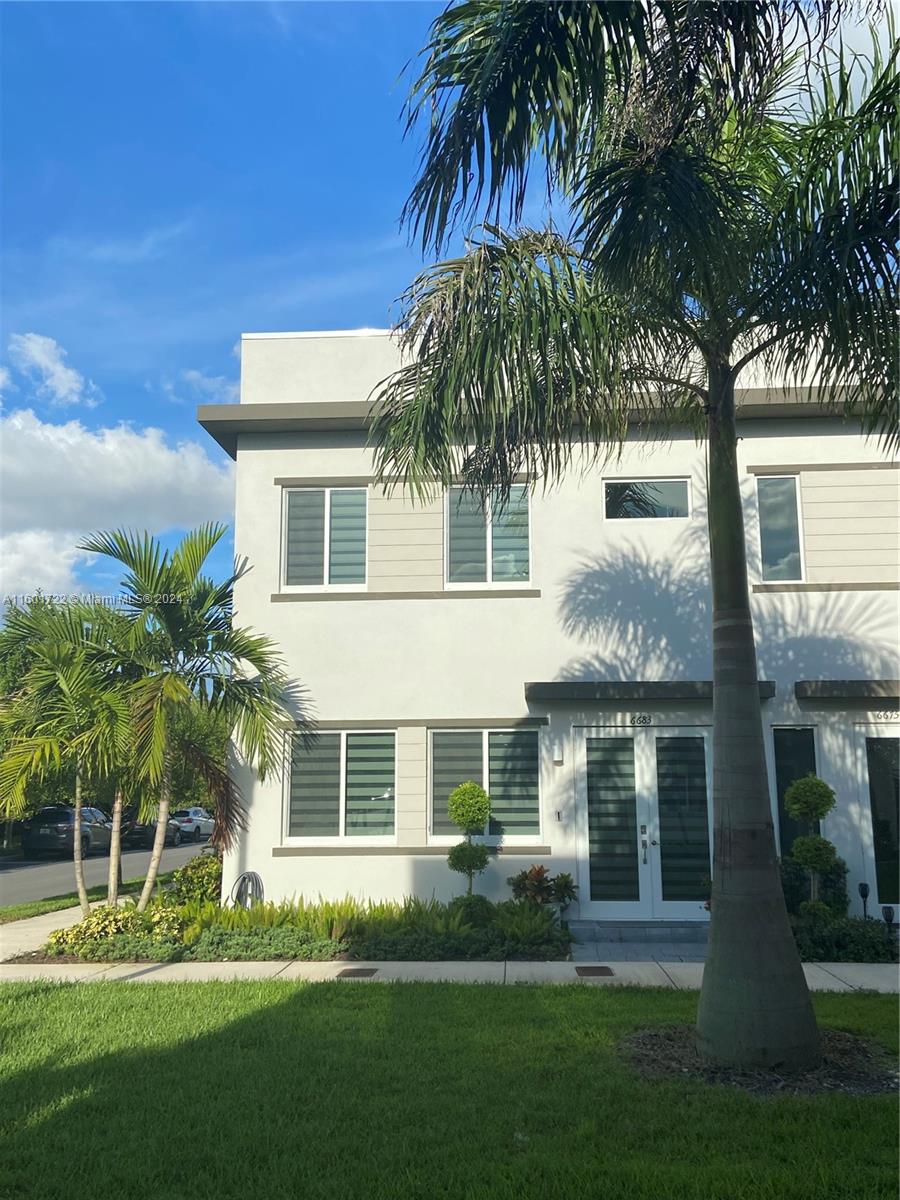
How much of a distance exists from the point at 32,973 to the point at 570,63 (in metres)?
9.80

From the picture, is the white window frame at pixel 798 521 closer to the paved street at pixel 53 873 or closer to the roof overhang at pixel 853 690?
the roof overhang at pixel 853 690

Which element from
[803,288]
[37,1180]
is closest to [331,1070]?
[37,1180]

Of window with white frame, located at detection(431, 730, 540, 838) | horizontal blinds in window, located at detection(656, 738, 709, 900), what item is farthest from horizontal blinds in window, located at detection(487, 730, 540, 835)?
horizontal blinds in window, located at detection(656, 738, 709, 900)

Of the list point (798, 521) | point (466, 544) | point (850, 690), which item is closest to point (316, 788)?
point (466, 544)

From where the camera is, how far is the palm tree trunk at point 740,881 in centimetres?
643

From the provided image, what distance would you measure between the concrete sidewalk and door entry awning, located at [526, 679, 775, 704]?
3370 millimetres

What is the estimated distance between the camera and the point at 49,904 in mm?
16625

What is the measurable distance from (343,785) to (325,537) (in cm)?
341

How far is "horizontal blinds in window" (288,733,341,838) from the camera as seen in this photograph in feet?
42.4

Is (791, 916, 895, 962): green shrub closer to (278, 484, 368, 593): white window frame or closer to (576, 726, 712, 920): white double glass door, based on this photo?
(576, 726, 712, 920): white double glass door

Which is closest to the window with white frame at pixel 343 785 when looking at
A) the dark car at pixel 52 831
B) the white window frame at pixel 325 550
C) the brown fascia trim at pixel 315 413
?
the white window frame at pixel 325 550

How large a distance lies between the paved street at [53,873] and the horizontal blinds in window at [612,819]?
11423 millimetres

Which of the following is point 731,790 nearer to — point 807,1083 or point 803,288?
point 807,1083

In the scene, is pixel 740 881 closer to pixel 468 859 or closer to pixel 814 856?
pixel 814 856
